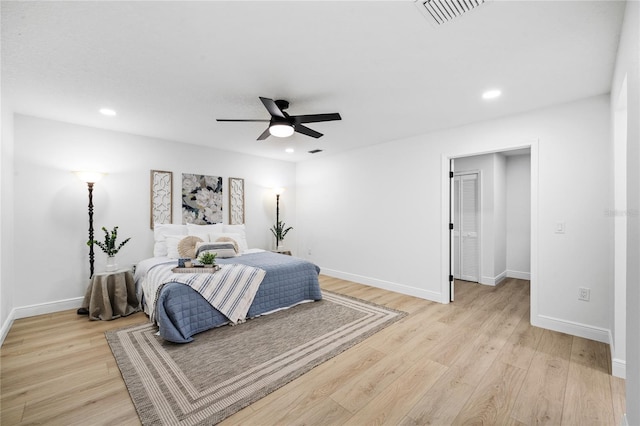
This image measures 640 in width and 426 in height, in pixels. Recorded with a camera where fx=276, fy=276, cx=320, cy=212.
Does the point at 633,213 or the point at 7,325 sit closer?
the point at 633,213

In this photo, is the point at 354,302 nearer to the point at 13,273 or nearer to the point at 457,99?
the point at 457,99

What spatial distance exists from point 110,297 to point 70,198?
4.81 feet

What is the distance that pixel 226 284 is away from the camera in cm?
315

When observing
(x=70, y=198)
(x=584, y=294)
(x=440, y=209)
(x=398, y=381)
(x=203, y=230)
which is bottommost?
(x=398, y=381)

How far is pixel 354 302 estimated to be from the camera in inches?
154

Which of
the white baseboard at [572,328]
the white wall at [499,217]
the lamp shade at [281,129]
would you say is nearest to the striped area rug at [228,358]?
the white baseboard at [572,328]

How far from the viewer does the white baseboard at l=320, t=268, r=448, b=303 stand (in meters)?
4.05

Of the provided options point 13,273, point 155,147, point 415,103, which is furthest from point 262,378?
point 155,147

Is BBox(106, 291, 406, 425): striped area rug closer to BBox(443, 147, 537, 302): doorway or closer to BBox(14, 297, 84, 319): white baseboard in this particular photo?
BBox(14, 297, 84, 319): white baseboard

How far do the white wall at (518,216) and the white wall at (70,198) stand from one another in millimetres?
6102

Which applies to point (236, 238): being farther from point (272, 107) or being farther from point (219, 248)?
point (272, 107)

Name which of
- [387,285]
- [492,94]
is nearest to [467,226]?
[387,285]

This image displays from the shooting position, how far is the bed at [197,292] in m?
2.73

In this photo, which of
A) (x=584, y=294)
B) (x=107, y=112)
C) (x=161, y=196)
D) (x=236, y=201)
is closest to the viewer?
(x=584, y=294)
